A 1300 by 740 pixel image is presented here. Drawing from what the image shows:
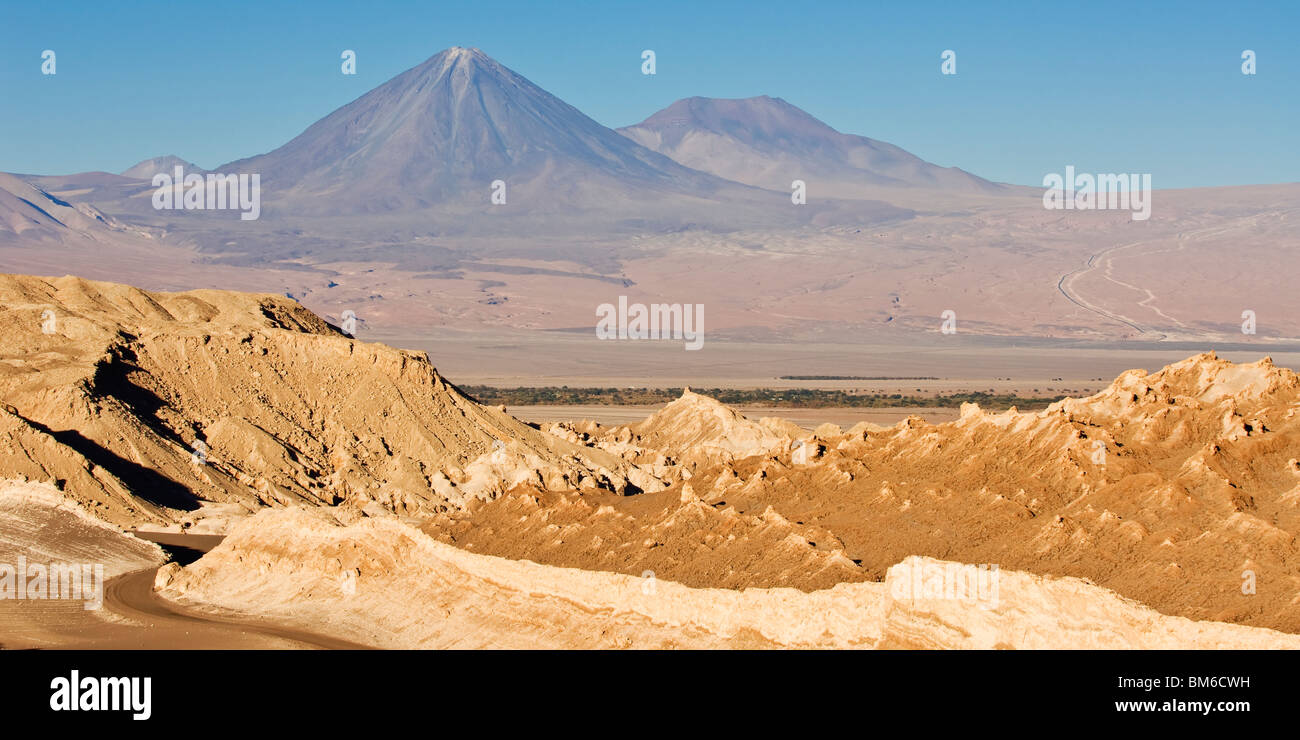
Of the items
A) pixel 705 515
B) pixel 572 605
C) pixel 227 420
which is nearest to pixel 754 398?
pixel 227 420

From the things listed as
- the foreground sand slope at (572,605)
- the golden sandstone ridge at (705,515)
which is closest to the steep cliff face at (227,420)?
the golden sandstone ridge at (705,515)

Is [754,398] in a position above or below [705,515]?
below

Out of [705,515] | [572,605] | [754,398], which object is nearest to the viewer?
[572,605]

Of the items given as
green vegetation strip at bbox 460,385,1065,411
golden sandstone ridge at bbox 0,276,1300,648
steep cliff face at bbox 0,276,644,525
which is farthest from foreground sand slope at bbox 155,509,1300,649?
green vegetation strip at bbox 460,385,1065,411

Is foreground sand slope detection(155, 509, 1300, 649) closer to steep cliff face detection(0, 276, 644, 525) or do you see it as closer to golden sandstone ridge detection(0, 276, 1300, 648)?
golden sandstone ridge detection(0, 276, 1300, 648)

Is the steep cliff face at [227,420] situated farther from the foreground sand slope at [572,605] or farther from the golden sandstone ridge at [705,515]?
the foreground sand slope at [572,605]

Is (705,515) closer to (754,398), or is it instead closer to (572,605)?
(572,605)

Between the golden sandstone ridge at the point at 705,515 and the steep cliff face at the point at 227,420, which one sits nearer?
the golden sandstone ridge at the point at 705,515
